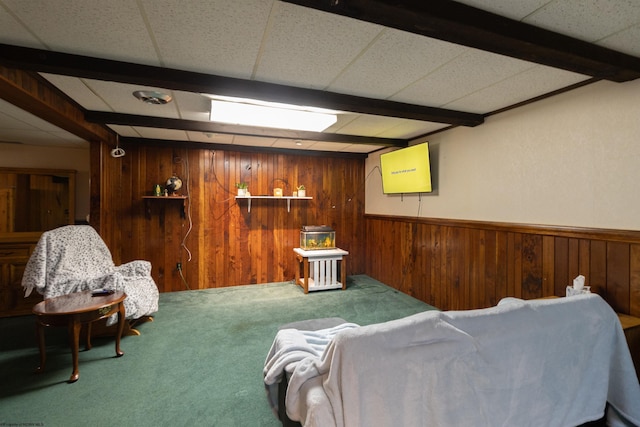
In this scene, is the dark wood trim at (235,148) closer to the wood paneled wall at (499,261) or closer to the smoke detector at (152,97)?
the wood paneled wall at (499,261)

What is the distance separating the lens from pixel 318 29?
1482 mm

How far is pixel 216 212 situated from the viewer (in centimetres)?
430

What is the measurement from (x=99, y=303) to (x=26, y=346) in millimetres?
1043

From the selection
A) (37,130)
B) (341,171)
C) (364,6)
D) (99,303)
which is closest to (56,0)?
(364,6)

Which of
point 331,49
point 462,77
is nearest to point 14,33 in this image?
point 331,49

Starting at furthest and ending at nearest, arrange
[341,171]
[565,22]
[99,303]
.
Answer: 1. [341,171]
2. [99,303]
3. [565,22]

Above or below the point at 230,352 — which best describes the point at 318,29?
above

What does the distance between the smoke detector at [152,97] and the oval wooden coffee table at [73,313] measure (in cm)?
168

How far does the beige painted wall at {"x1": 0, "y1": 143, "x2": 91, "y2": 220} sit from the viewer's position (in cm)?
379

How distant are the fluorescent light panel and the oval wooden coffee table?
6.02 feet

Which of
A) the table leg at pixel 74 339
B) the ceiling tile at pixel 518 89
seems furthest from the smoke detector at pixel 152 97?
the ceiling tile at pixel 518 89

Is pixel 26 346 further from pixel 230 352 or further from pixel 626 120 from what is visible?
pixel 626 120

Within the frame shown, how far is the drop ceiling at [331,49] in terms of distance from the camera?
1.30 metres

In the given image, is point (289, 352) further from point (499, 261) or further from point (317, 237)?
point (317, 237)
